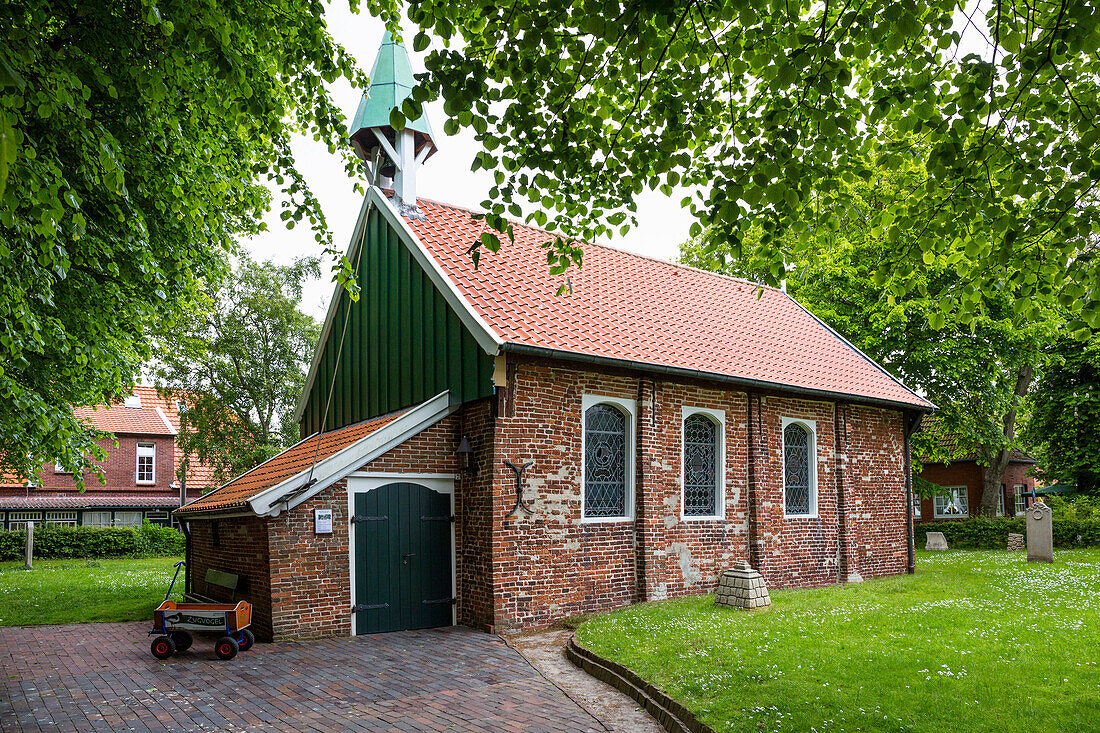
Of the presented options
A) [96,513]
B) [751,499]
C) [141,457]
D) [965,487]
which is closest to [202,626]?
[751,499]

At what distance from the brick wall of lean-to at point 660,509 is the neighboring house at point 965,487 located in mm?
19808

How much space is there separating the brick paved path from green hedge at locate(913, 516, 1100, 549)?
2339 centimetres

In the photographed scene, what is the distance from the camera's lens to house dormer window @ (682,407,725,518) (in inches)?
542

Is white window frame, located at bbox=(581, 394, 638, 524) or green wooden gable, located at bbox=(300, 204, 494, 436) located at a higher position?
green wooden gable, located at bbox=(300, 204, 494, 436)

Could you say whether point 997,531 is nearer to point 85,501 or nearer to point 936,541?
point 936,541

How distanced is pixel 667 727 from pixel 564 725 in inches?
36.0

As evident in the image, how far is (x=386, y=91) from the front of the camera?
1545 cm

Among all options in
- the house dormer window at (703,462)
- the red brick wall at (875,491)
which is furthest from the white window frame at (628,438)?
the red brick wall at (875,491)

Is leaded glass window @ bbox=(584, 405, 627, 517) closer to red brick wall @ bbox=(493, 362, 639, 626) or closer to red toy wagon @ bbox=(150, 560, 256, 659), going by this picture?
red brick wall @ bbox=(493, 362, 639, 626)

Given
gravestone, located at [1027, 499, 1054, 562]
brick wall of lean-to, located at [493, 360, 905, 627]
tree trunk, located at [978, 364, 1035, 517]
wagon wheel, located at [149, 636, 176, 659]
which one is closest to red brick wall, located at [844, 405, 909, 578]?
→ brick wall of lean-to, located at [493, 360, 905, 627]

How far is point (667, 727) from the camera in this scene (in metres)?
6.90

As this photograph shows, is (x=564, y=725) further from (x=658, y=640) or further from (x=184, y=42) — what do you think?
(x=184, y=42)

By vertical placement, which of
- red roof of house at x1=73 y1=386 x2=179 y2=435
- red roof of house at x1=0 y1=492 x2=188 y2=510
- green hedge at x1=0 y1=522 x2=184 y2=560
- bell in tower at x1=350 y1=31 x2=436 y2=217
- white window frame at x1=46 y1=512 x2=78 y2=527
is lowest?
green hedge at x1=0 y1=522 x2=184 y2=560

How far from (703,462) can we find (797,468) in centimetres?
278
